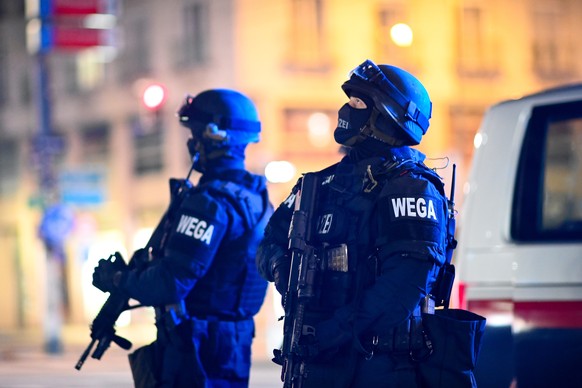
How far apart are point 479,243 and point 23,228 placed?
28.4m

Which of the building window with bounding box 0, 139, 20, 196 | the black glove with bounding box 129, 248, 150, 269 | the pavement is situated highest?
the black glove with bounding box 129, 248, 150, 269

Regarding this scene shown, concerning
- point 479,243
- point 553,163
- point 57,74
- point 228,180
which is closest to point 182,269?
point 228,180

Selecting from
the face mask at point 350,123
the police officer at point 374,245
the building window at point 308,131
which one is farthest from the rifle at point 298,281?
the building window at point 308,131

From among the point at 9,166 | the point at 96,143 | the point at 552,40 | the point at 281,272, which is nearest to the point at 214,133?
the point at 281,272

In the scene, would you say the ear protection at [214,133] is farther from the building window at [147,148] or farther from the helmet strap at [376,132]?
the building window at [147,148]

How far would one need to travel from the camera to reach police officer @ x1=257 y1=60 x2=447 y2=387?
3.60 m

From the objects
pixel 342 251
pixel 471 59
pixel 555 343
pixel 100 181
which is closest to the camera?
pixel 342 251

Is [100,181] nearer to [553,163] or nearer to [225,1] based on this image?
[225,1]

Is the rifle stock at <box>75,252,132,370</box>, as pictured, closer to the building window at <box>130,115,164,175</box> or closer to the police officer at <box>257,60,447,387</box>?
the police officer at <box>257,60,447,387</box>

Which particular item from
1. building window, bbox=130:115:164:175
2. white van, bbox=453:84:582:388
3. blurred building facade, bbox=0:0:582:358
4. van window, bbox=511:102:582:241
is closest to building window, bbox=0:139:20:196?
blurred building facade, bbox=0:0:582:358

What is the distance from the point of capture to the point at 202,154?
5.27 meters

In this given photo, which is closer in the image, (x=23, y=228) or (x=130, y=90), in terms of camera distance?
(x=130, y=90)

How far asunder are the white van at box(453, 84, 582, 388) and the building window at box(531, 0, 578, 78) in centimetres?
2394

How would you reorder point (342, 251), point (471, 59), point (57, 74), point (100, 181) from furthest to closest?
1. point (57, 74)
2. point (471, 59)
3. point (100, 181)
4. point (342, 251)
